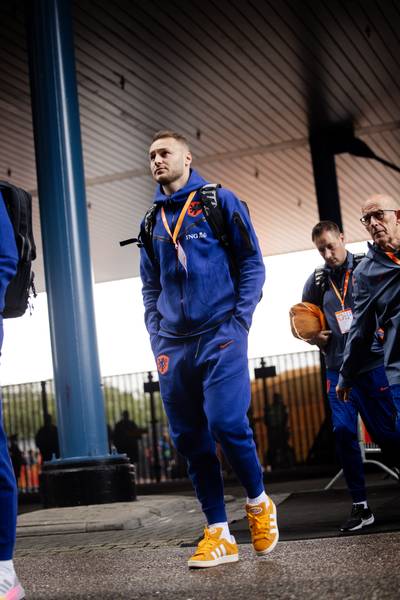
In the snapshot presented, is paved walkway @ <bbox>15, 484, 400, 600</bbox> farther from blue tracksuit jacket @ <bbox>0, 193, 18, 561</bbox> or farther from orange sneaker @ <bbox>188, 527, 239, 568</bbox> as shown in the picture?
blue tracksuit jacket @ <bbox>0, 193, 18, 561</bbox>

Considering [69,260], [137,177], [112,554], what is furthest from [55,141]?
[137,177]

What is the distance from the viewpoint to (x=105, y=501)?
26.2 ft

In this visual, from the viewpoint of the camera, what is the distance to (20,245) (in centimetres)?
369

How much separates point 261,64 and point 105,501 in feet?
21.3

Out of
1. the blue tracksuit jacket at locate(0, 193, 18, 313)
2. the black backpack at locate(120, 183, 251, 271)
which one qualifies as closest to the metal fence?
the black backpack at locate(120, 183, 251, 271)

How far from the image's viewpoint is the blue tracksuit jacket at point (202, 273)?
13.3 feet

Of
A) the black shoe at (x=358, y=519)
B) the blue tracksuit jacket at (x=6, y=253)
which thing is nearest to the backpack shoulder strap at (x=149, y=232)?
the blue tracksuit jacket at (x=6, y=253)

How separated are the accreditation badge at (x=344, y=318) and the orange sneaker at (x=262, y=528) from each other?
6.26 feet

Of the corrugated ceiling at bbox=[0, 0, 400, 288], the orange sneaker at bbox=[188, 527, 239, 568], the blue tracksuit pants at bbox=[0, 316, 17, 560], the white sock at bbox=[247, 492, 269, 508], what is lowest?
the orange sneaker at bbox=[188, 527, 239, 568]

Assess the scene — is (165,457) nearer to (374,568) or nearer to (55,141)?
(55,141)

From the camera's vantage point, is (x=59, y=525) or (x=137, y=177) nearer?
(x=59, y=525)

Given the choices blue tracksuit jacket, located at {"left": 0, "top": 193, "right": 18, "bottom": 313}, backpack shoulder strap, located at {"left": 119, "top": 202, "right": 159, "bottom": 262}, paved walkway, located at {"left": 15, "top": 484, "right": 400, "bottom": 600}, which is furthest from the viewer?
backpack shoulder strap, located at {"left": 119, "top": 202, "right": 159, "bottom": 262}

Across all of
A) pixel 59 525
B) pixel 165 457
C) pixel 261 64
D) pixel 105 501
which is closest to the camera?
pixel 59 525

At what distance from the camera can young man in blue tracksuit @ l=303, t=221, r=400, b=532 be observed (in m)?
5.39
